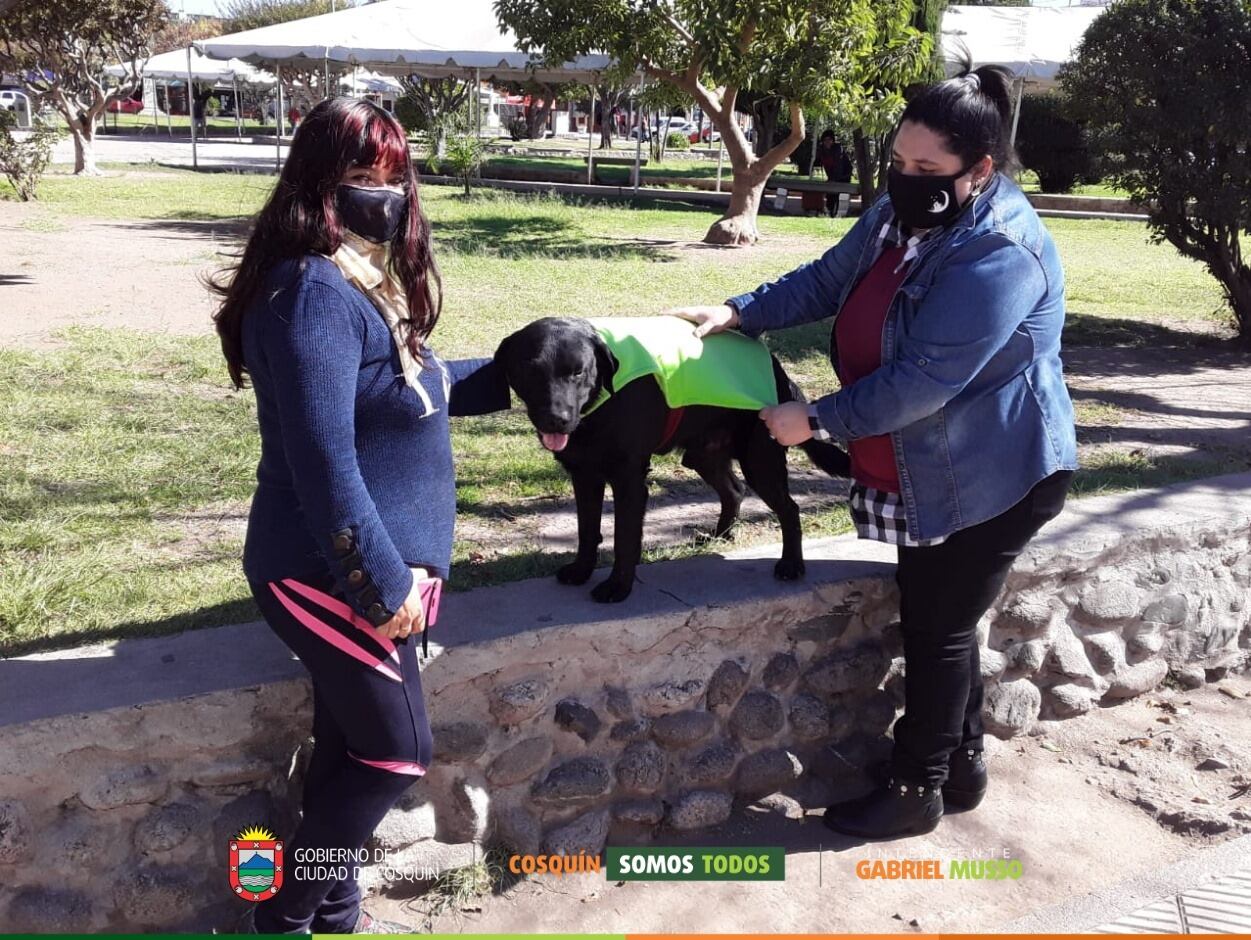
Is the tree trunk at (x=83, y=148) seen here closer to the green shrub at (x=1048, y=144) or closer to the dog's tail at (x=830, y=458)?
the green shrub at (x=1048, y=144)

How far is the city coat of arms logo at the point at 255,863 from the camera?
274 cm

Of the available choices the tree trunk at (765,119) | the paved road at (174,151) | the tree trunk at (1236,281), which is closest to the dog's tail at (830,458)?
the tree trunk at (1236,281)

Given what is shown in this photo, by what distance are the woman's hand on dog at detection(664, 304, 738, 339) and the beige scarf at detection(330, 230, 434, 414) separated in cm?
117

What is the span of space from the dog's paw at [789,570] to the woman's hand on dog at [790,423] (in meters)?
0.62

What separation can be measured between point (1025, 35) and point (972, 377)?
22.9 m

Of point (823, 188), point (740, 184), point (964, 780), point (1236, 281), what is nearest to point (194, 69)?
point (823, 188)

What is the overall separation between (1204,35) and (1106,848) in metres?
7.92

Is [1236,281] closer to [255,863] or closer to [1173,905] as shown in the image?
[1173,905]

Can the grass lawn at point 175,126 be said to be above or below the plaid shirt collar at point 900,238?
above

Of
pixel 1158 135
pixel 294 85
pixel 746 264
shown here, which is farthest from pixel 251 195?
pixel 294 85

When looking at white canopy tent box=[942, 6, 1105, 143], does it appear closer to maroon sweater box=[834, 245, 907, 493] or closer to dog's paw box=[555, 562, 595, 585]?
maroon sweater box=[834, 245, 907, 493]

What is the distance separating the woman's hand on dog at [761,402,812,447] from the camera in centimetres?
298

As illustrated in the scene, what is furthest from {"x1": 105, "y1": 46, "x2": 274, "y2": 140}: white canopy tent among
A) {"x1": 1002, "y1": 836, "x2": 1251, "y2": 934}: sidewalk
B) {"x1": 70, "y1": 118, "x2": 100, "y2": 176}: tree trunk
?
{"x1": 1002, "y1": 836, "x2": 1251, "y2": 934}: sidewalk

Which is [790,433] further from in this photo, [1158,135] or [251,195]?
Answer: [251,195]
